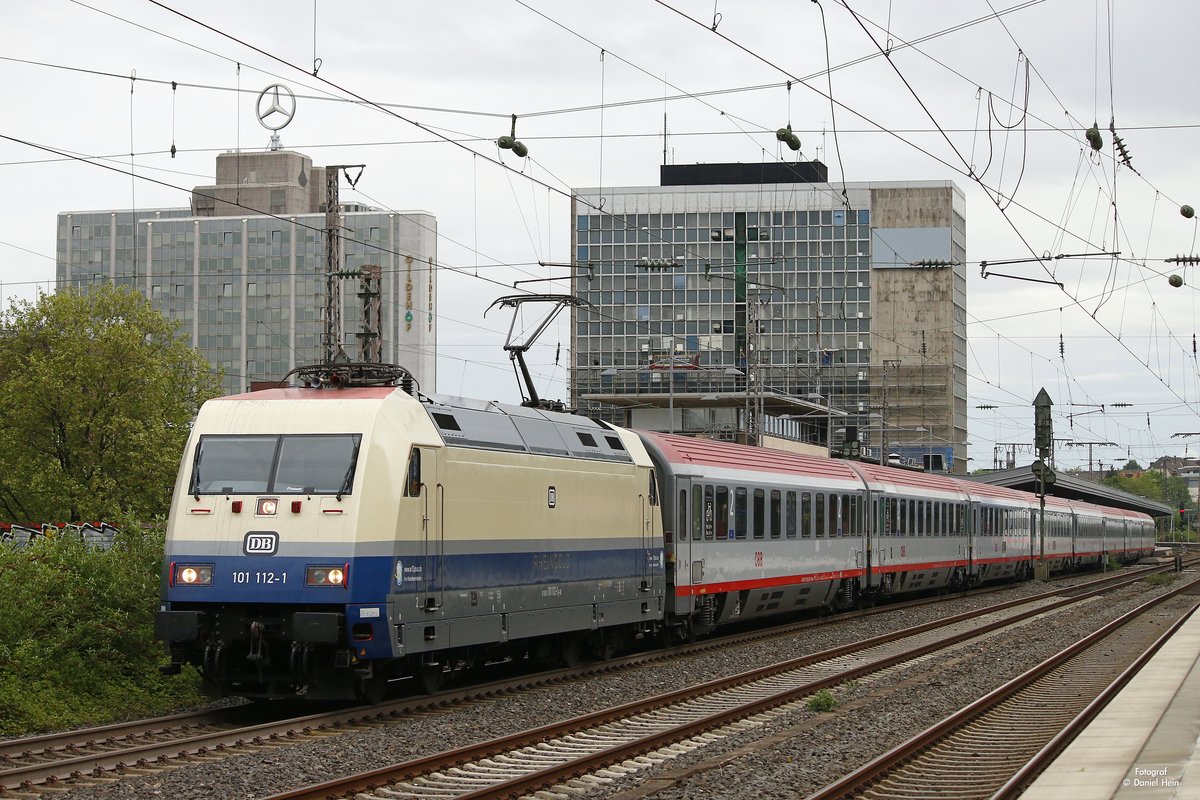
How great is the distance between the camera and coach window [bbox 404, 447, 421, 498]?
15.3 m

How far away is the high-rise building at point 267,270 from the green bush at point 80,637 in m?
113

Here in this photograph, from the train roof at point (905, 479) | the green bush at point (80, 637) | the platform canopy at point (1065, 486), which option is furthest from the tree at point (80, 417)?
the platform canopy at point (1065, 486)

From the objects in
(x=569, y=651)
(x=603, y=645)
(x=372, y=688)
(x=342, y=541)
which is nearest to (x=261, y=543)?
(x=342, y=541)

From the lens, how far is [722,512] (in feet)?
82.3

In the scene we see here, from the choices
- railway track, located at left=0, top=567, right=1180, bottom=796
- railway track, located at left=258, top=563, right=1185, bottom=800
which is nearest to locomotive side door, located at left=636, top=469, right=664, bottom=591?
railway track, located at left=258, top=563, right=1185, bottom=800

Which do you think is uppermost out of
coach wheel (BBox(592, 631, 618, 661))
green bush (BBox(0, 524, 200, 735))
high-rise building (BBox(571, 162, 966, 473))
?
high-rise building (BBox(571, 162, 966, 473))

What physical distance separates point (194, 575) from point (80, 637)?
2.09 meters

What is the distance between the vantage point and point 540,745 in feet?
45.0

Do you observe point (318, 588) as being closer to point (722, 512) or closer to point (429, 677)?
point (429, 677)

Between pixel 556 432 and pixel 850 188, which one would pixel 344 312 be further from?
Answer: pixel 556 432

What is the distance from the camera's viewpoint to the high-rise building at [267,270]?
132000mm

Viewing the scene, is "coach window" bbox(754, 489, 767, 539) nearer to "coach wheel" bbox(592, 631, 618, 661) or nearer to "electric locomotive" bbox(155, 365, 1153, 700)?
"electric locomotive" bbox(155, 365, 1153, 700)

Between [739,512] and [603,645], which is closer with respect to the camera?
[603,645]

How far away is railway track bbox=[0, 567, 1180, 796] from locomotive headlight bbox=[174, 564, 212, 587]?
52.8 inches
